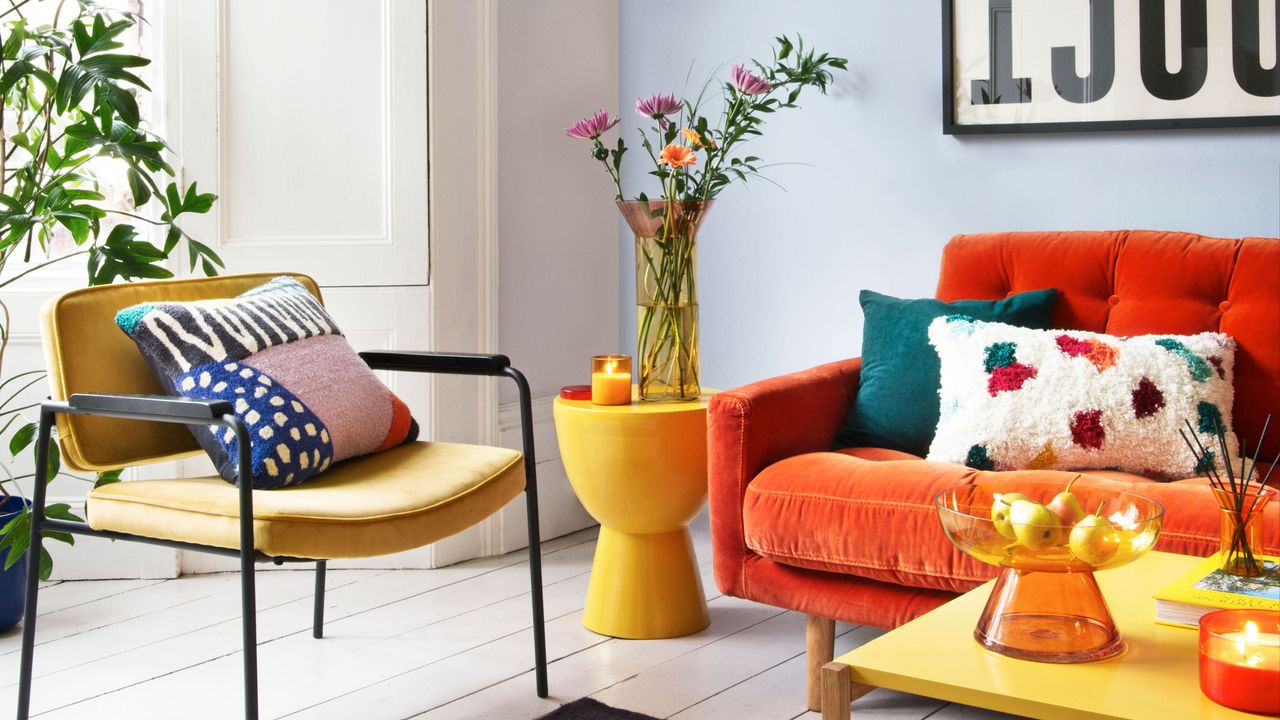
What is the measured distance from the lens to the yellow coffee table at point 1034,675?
1.18 meters

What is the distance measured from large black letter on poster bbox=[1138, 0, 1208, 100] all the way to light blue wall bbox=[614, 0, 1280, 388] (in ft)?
0.33

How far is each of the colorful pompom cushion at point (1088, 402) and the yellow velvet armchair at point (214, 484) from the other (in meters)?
0.81

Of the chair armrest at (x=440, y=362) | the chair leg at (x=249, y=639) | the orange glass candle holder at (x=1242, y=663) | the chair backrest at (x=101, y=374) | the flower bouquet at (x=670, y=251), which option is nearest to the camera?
the orange glass candle holder at (x=1242, y=663)

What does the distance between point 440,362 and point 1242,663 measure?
58.1 inches

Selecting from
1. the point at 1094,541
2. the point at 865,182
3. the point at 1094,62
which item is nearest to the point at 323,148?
the point at 865,182

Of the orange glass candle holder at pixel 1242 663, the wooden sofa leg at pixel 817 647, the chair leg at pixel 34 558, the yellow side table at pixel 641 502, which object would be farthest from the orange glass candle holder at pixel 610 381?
the orange glass candle holder at pixel 1242 663

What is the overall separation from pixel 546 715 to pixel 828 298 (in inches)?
55.2

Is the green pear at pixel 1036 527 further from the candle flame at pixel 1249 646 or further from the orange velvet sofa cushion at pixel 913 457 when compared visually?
the orange velvet sofa cushion at pixel 913 457

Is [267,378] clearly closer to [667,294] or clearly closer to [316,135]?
[667,294]

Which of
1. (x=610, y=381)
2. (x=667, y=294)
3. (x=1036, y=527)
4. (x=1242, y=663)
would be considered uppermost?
(x=667, y=294)

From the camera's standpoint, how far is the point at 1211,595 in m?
1.37

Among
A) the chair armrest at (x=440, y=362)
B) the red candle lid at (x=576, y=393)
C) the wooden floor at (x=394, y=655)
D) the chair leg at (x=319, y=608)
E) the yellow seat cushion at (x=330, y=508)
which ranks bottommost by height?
the wooden floor at (x=394, y=655)

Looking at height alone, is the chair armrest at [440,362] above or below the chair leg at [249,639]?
above

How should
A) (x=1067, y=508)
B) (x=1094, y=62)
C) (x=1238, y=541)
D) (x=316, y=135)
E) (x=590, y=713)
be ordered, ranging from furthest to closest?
(x=316, y=135) < (x=1094, y=62) < (x=590, y=713) < (x=1238, y=541) < (x=1067, y=508)
